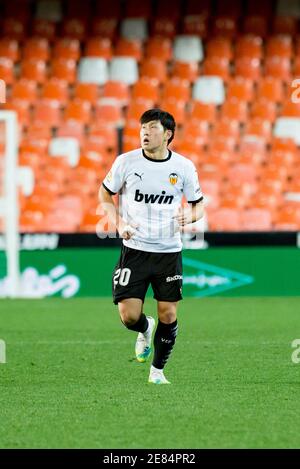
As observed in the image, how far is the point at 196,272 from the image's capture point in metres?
16.0

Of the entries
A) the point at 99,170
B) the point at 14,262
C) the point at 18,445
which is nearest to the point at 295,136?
the point at 99,170

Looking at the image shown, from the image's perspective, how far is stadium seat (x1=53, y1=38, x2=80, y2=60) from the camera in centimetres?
2150

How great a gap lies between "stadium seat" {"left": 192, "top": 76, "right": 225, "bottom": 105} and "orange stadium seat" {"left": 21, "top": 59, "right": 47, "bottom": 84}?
277 cm

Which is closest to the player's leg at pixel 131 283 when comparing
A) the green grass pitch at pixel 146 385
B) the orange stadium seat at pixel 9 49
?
the green grass pitch at pixel 146 385

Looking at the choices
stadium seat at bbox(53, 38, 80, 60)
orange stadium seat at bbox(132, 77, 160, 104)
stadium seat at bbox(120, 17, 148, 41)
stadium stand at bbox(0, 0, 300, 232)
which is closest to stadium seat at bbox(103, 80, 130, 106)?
stadium stand at bbox(0, 0, 300, 232)

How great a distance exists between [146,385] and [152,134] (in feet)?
5.74

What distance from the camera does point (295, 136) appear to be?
2050 centimetres

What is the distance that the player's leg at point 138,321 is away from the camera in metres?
Answer: 8.30

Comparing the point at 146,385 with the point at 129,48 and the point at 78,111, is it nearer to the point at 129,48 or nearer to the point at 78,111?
the point at 78,111

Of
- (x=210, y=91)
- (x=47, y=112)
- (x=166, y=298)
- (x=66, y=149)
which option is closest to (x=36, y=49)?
(x=47, y=112)

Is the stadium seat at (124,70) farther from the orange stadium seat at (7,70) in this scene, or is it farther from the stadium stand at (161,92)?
the orange stadium seat at (7,70)

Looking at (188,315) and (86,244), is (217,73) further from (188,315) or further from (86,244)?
(188,315)

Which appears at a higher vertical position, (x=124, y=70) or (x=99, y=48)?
(x=99, y=48)

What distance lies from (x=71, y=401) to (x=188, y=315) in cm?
645
